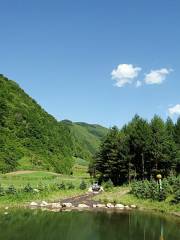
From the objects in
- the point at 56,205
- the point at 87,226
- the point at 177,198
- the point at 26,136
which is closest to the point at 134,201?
the point at 177,198

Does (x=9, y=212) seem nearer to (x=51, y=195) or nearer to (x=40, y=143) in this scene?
(x=51, y=195)

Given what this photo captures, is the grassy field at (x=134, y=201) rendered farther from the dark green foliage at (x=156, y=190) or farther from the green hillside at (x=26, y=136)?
the green hillside at (x=26, y=136)

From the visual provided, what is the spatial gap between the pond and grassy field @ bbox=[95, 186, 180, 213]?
3.36 metres

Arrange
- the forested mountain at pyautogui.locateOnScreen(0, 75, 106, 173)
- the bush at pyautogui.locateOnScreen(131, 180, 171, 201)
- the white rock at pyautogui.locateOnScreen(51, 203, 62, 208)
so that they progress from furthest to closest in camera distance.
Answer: the forested mountain at pyautogui.locateOnScreen(0, 75, 106, 173) < the white rock at pyautogui.locateOnScreen(51, 203, 62, 208) < the bush at pyautogui.locateOnScreen(131, 180, 171, 201)

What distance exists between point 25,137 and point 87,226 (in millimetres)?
120970

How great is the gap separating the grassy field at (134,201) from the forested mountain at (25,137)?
67251mm

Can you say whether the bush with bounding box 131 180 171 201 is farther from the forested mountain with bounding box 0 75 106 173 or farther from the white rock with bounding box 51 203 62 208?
the forested mountain with bounding box 0 75 106 173

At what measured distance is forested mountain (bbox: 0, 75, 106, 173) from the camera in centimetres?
15062

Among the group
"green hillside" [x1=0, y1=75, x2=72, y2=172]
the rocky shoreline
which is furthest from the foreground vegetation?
"green hillside" [x1=0, y1=75, x2=72, y2=172]

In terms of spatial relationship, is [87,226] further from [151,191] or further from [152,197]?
[151,191]

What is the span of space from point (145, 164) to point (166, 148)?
7.09m

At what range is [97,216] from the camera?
5862 cm

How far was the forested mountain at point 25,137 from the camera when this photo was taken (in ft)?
494

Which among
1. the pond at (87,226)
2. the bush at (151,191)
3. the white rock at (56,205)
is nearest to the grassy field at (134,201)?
the bush at (151,191)
